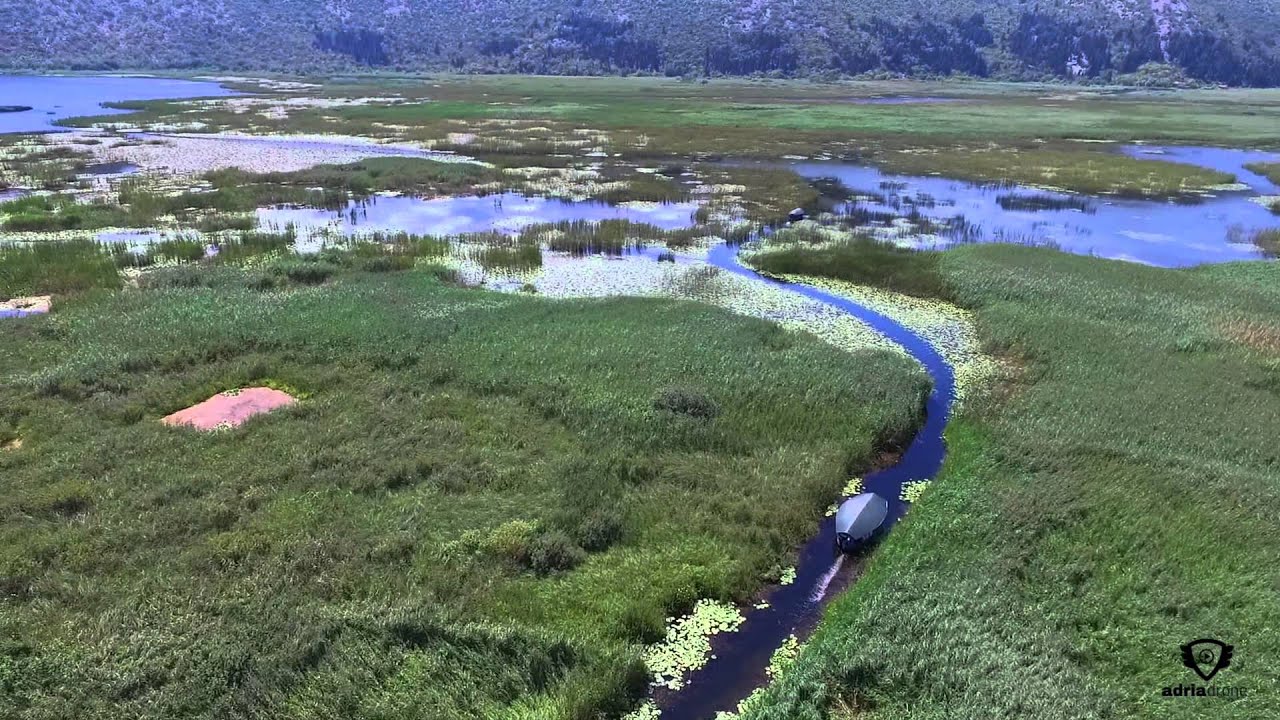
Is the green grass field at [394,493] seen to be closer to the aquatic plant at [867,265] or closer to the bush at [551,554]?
the bush at [551,554]

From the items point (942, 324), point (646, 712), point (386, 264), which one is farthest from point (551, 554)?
Result: point (386, 264)

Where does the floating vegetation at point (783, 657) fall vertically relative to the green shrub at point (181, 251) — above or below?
below

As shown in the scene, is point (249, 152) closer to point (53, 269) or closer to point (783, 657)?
point (53, 269)

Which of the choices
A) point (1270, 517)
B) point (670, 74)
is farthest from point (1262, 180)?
point (670, 74)

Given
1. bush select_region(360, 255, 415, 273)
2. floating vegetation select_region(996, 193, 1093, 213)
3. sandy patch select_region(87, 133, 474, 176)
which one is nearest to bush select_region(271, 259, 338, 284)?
bush select_region(360, 255, 415, 273)

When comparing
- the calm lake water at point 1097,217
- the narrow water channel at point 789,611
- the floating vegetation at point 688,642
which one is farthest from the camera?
the calm lake water at point 1097,217

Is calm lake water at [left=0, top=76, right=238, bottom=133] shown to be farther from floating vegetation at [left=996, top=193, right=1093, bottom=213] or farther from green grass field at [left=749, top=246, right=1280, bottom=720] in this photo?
green grass field at [left=749, top=246, right=1280, bottom=720]

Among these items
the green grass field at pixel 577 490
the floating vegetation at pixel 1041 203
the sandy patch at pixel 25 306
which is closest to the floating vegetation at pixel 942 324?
the green grass field at pixel 577 490
